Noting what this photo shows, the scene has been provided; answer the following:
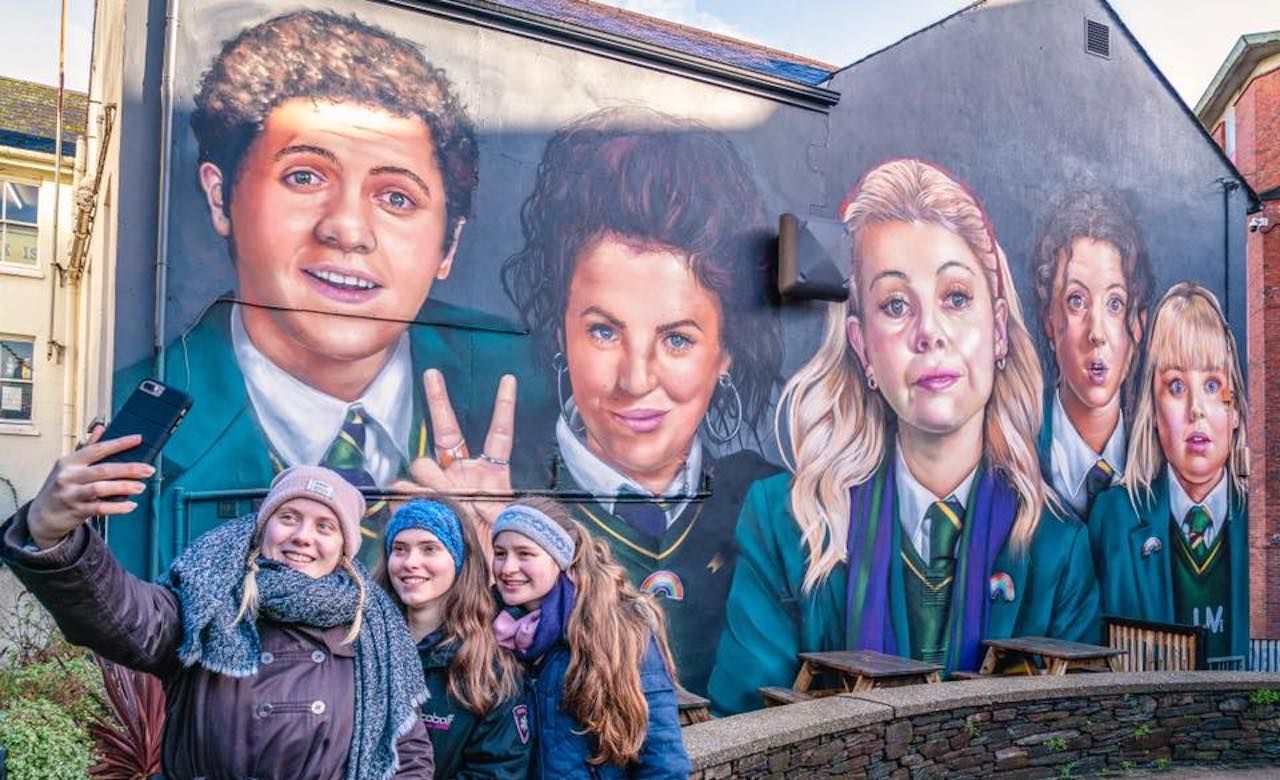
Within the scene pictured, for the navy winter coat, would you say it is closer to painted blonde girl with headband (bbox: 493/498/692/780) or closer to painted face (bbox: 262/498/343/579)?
painted blonde girl with headband (bbox: 493/498/692/780)

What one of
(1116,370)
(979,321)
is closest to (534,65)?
(979,321)

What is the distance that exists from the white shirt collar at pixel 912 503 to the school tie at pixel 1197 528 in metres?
4.27

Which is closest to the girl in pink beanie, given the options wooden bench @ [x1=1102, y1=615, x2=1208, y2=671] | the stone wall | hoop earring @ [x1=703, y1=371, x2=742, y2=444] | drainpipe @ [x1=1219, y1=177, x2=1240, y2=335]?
the stone wall

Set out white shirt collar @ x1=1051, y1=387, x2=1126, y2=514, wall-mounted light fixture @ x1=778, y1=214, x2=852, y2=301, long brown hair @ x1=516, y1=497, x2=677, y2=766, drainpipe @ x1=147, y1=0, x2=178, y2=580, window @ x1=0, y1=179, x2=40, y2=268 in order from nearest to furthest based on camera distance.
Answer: long brown hair @ x1=516, y1=497, x2=677, y2=766
drainpipe @ x1=147, y1=0, x2=178, y2=580
wall-mounted light fixture @ x1=778, y1=214, x2=852, y2=301
white shirt collar @ x1=1051, y1=387, x2=1126, y2=514
window @ x1=0, y1=179, x2=40, y2=268

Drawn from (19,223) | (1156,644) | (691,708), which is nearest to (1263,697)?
(1156,644)

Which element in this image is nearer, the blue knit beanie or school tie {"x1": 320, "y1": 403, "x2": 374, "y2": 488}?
the blue knit beanie

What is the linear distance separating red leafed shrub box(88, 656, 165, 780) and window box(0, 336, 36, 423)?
1609 centimetres

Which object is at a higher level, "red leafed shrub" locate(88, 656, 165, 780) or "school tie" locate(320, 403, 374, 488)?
"school tie" locate(320, 403, 374, 488)

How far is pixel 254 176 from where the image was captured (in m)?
6.36

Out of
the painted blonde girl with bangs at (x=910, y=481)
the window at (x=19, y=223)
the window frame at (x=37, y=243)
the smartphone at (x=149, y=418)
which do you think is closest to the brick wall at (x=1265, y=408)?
the painted blonde girl with bangs at (x=910, y=481)

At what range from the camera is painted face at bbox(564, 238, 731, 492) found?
7.58m

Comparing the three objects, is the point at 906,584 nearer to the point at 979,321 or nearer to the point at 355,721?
the point at 979,321

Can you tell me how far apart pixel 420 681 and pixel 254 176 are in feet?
14.9

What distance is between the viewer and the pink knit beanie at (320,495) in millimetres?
2652
